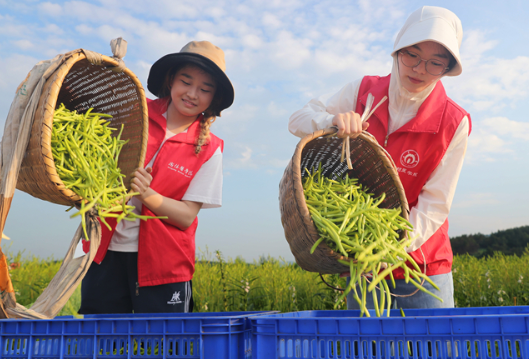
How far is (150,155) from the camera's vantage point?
7.79ft

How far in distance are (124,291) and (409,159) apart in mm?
1865

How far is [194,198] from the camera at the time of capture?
91.4 inches

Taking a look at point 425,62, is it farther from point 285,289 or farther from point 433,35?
point 285,289

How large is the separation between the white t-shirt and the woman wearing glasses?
59 cm

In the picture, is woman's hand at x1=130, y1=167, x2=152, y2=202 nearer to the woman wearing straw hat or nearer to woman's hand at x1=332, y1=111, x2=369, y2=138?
the woman wearing straw hat

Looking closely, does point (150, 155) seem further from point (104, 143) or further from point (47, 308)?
point (47, 308)

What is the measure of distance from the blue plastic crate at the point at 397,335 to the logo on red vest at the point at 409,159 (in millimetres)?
1057

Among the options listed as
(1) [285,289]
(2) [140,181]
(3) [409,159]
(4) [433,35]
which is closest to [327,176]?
(3) [409,159]

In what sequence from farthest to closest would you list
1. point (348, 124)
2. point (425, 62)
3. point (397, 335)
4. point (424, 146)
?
point (424, 146) < point (425, 62) < point (348, 124) < point (397, 335)

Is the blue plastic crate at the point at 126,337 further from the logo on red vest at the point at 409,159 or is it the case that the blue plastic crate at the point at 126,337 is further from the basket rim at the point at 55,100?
the logo on red vest at the point at 409,159

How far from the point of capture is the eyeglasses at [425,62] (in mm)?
2018

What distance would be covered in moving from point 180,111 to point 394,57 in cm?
126

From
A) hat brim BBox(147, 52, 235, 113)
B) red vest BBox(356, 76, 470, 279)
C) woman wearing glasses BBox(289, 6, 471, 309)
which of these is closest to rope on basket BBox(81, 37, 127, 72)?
hat brim BBox(147, 52, 235, 113)

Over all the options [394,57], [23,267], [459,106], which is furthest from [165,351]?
[23,267]
